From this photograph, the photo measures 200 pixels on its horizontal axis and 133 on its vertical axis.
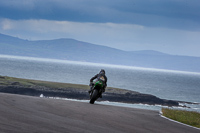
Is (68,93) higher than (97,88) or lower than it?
higher

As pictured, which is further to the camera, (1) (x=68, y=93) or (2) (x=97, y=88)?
(1) (x=68, y=93)

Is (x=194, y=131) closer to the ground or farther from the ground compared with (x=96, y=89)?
closer to the ground

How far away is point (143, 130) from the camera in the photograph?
31.6 feet

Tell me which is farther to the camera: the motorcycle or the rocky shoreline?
the rocky shoreline

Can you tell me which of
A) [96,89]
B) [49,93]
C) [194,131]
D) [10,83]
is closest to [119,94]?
[49,93]

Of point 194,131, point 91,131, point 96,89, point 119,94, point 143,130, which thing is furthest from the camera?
point 119,94

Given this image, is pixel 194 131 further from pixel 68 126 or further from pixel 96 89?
pixel 96 89

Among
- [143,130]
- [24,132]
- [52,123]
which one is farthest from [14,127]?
[143,130]

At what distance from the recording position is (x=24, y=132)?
7254 millimetres

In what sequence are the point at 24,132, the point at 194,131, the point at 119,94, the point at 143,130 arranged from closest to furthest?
the point at 24,132, the point at 143,130, the point at 194,131, the point at 119,94

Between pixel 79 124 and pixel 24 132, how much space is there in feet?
7.43

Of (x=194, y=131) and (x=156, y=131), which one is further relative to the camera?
(x=194, y=131)

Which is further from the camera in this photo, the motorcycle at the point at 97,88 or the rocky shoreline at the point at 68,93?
the rocky shoreline at the point at 68,93

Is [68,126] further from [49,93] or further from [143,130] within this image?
[49,93]
